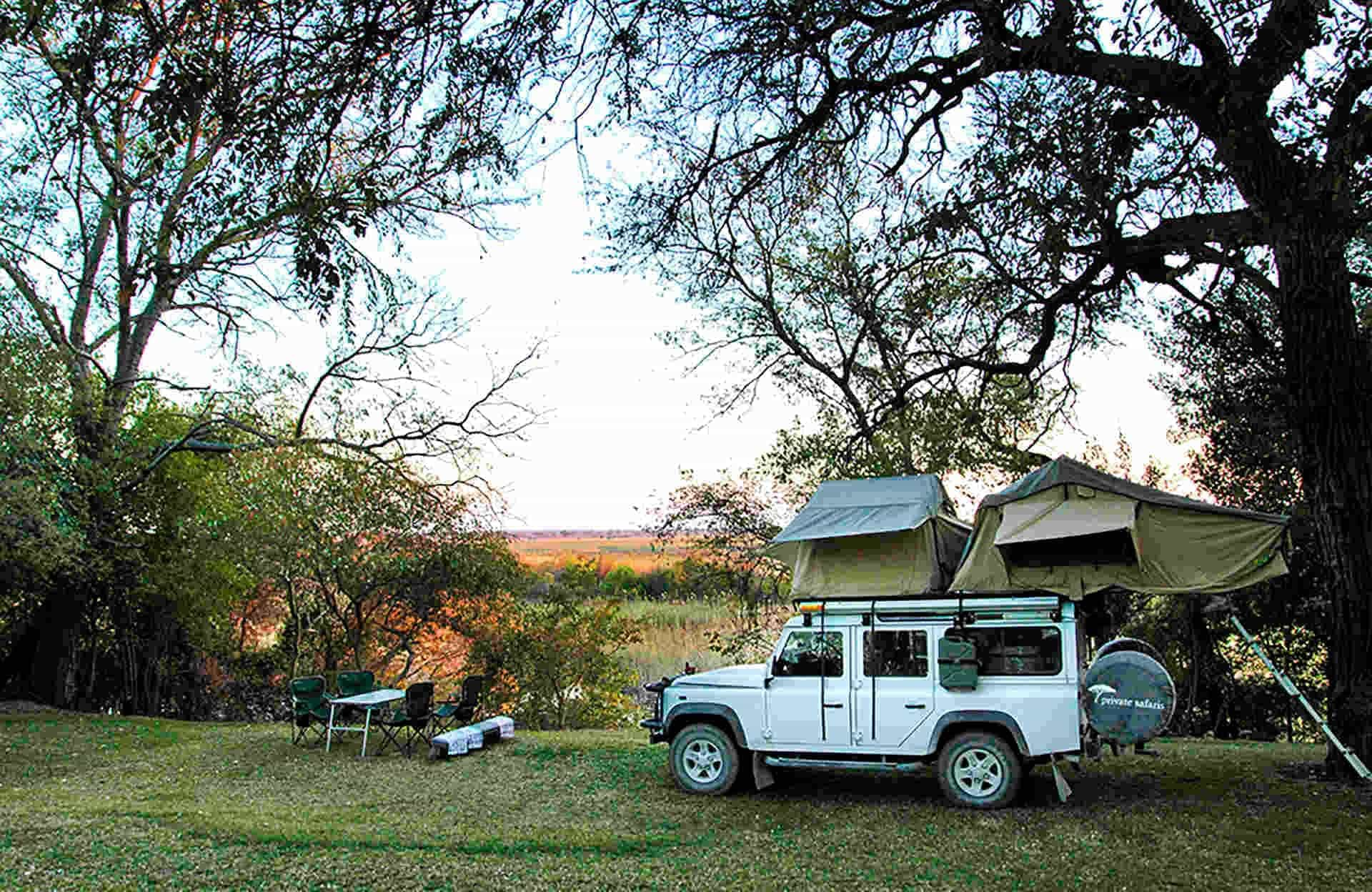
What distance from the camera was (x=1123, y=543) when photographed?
9.32 meters

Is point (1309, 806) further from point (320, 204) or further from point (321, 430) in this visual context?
point (321, 430)

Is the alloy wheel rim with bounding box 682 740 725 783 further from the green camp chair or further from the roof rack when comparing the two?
the green camp chair

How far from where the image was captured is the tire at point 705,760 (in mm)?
9812

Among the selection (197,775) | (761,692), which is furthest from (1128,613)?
(197,775)

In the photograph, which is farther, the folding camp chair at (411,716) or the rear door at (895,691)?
the folding camp chair at (411,716)

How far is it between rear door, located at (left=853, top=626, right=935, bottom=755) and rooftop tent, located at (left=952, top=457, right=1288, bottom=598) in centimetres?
78

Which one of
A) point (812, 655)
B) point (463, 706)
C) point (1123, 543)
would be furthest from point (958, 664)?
point (463, 706)

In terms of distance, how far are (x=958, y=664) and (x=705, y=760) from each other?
255 centimetres

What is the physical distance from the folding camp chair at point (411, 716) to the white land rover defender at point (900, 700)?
13.4ft

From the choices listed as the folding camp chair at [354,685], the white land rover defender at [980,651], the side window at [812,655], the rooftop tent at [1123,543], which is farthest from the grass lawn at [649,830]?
the folding camp chair at [354,685]

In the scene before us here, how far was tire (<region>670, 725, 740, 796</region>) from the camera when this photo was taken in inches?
386

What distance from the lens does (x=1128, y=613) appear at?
58.6 ft

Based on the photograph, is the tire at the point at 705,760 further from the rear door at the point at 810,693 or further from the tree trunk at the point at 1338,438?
the tree trunk at the point at 1338,438

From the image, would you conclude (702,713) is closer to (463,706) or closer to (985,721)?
(985,721)
